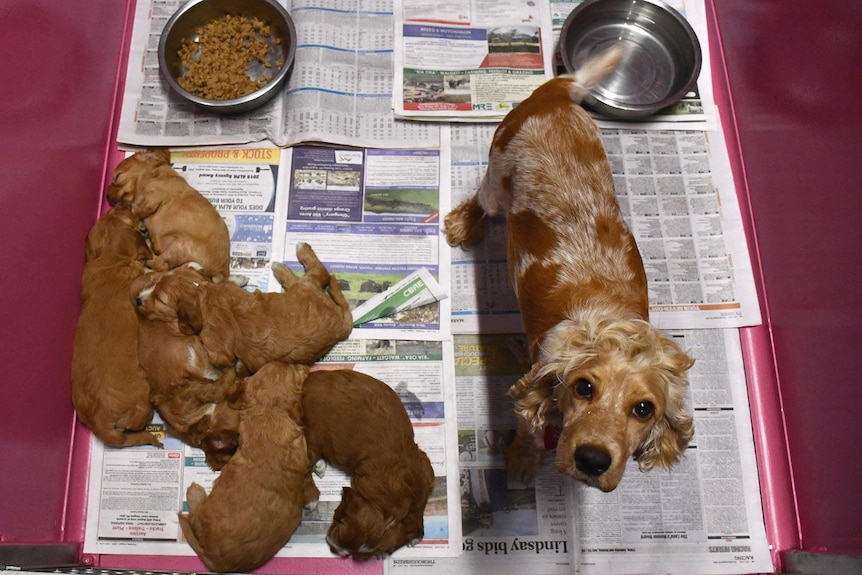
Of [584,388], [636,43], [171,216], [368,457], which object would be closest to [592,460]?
[584,388]

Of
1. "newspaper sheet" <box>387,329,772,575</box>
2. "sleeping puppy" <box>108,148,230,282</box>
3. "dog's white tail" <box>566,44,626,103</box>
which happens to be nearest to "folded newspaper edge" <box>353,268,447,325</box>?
"newspaper sheet" <box>387,329,772,575</box>

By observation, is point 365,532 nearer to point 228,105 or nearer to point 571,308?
point 571,308

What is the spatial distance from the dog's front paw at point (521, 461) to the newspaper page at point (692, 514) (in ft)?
0.64

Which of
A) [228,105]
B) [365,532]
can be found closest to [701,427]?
[365,532]

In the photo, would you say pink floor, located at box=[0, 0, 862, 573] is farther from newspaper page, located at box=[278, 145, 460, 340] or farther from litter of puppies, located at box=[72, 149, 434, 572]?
newspaper page, located at box=[278, 145, 460, 340]

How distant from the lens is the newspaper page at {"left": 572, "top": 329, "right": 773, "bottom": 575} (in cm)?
235

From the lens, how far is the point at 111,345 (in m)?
2.19

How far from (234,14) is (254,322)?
5.61 feet

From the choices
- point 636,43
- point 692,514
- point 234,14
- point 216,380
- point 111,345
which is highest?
point 234,14

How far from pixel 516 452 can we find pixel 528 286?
27.9 inches

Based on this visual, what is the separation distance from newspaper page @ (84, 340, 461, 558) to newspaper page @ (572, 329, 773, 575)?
536 mm

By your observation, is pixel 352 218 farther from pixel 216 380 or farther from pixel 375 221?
pixel 216 380

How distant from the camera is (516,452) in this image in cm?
238

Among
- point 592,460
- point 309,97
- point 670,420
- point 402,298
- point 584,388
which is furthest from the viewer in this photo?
point 309,97
